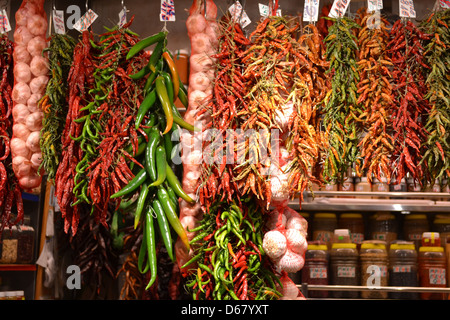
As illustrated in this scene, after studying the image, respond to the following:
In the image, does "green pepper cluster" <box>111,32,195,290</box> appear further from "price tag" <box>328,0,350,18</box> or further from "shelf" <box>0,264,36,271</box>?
"shelf" <box>0,264,36,271</box>

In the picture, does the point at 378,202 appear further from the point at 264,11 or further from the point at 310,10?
the point at 264,11

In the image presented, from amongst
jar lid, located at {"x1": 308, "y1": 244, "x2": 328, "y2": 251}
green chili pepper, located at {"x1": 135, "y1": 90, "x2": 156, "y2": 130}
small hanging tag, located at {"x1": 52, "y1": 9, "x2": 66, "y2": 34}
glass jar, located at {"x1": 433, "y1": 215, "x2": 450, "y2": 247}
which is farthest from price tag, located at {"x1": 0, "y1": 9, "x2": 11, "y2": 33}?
glass jar, located at {"x1": 433, "y1": 215, "x2": 450, "y2": 247}

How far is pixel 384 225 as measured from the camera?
15.2 feet

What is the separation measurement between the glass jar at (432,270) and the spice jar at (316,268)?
0.79 m

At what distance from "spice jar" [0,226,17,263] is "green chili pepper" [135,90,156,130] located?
201cm

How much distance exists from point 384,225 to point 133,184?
2.57 meters

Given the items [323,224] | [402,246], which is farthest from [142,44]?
[402,246]

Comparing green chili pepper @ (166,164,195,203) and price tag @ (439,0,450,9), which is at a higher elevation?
price tag @ (439,0,450,9)

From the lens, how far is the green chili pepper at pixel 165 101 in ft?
10.3

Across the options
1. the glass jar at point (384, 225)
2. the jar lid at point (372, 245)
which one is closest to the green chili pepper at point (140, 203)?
the jar lid at point (372, 245)

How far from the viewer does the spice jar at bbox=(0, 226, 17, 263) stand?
4.38 metres

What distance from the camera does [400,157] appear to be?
305 cm

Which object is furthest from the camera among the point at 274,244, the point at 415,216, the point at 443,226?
the point at 415,216
